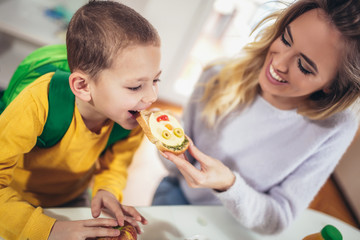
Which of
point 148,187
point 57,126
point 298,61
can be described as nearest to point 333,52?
point 298,61

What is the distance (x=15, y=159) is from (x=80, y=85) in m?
0.29

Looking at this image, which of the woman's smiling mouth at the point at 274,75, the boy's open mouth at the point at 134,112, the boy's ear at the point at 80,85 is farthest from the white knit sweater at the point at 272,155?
the boy's ear at the point at 80,85

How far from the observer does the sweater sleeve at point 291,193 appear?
1001 mm

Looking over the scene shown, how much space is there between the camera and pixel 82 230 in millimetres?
670

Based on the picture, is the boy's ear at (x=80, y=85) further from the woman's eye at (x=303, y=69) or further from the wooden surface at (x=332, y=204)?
the wooden surface at (x=332, y=204)

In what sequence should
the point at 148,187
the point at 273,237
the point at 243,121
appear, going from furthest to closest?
the point at 148,187, the point at 243,121, the point at 273,237

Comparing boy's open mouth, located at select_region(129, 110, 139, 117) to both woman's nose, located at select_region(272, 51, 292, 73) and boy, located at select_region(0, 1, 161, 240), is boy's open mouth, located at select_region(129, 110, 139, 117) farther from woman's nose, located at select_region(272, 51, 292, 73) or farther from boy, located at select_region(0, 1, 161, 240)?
woman's nose, located at select_region(272, 51, 292, 73)

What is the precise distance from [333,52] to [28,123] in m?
0.98

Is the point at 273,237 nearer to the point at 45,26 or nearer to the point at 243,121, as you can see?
the point at 243,121

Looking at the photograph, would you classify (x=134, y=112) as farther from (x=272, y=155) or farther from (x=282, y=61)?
(x=272, y=155)

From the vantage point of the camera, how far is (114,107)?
2.69 feet

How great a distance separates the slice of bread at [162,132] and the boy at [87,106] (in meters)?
0.05

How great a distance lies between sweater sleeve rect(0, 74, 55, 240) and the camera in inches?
26.7

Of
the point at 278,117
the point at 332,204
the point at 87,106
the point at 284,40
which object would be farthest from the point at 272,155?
the point at 332,204
